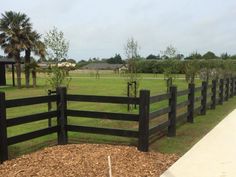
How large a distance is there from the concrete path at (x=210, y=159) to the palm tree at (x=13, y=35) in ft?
90.4

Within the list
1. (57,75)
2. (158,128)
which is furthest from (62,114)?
(57,75)

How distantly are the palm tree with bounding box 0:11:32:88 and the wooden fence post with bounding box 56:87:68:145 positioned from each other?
2710cm

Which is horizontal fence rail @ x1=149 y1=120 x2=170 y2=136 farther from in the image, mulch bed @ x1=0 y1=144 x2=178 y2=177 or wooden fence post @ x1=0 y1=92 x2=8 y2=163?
wooden fence post @ x1=0 y1=92 x2=8 y2=163

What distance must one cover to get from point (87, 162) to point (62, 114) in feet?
6.69

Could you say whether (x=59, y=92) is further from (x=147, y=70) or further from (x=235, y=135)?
(x=147, y=70)

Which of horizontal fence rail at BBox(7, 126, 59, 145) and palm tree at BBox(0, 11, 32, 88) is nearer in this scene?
horizontal fence rail at BBox(7, 126, 59, 145)

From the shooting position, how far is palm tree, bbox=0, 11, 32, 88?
33906 mm

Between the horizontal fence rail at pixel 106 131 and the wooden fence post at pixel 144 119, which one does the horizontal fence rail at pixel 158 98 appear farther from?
the horizontal fence rail at pixel 106 131

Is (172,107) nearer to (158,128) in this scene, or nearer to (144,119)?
(158,128)

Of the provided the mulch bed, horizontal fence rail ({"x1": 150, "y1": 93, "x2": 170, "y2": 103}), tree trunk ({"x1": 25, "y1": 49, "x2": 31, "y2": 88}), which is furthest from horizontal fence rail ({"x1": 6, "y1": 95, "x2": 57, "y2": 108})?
tree trunk ({"x1": 25, "y1": 49, "x2": 31, "y2": 88})

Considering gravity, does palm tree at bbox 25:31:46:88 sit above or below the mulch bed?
above

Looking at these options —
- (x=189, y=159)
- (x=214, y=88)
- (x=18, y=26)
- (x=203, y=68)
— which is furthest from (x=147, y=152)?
(x=203, y=68)

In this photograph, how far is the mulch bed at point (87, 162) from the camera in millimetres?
5676

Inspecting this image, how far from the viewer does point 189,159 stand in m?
6.69
